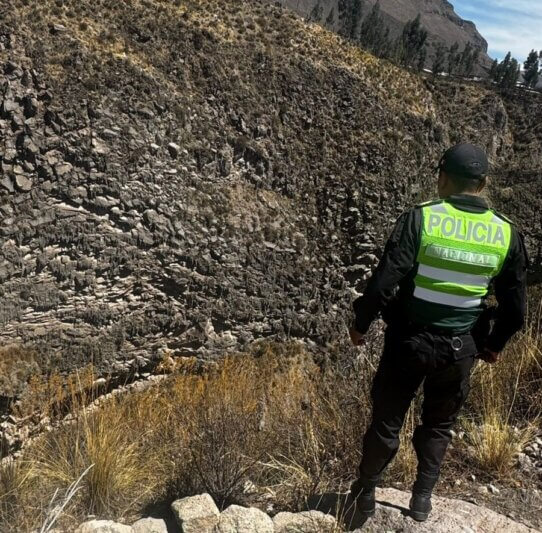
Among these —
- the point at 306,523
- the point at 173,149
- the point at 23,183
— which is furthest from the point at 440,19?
the point at 306,523

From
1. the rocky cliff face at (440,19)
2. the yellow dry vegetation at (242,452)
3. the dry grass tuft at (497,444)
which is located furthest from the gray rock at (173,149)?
the rocky cliff face at (440,19)

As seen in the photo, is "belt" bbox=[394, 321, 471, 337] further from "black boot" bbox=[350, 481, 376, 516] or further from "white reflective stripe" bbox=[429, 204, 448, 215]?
"black boot" bbox=[350, 481, 376, 516]

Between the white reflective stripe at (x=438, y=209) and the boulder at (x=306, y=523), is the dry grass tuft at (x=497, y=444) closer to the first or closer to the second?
the boulder at (x=306, y=523)

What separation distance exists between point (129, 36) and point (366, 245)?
346 inches

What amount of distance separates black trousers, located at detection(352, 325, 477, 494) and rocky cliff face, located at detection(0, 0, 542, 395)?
9.05 m

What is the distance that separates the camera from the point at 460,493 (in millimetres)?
3230

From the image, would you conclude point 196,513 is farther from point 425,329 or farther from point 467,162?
point 467,162

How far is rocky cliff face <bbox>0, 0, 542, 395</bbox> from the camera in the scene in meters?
11.0

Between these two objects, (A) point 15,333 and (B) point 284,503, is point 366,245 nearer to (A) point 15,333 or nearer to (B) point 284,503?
(A) point 15,333

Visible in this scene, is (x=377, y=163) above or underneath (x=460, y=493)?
above

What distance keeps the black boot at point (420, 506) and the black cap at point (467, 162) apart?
5.50 feet

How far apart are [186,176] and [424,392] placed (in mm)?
11413

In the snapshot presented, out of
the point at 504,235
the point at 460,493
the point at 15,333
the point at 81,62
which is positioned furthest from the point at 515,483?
the point at 81,62

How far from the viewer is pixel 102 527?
2619mm
